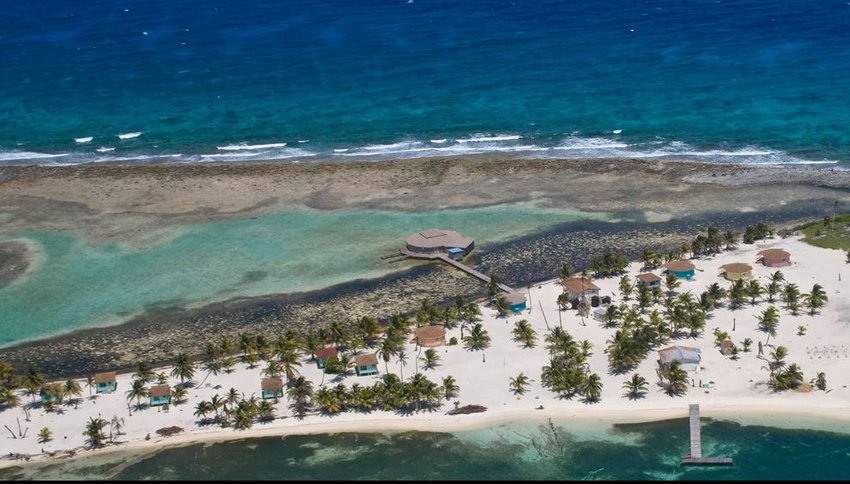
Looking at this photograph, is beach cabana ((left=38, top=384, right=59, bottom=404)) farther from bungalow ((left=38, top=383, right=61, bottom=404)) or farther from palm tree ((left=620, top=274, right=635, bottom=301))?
palm tree ((left=620, top=274, right=635, bottom=301))

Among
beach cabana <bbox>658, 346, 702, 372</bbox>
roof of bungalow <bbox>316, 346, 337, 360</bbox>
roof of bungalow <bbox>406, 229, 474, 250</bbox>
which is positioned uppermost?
roof of bungalow <bbox>406, 229, 474, 250</bbox>

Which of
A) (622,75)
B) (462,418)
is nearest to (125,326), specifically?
(462,418)

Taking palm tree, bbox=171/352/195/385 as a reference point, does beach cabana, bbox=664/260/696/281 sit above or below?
below

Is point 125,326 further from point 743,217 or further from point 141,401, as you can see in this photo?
point 743,217

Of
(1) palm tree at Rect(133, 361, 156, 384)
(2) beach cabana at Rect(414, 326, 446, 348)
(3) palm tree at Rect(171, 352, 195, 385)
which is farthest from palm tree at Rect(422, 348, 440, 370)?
(1) palm tree at Rect(133, 361, 156, 384)

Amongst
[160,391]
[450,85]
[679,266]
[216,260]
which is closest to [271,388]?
[160,391]
